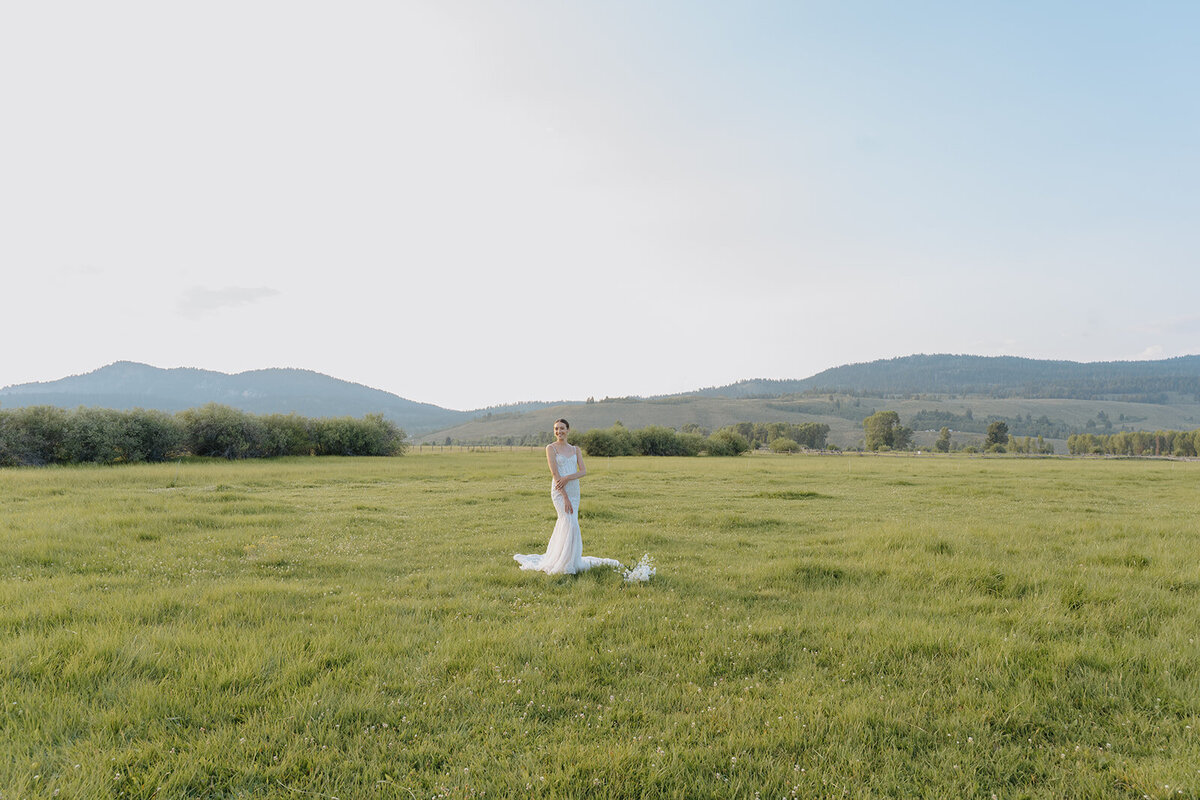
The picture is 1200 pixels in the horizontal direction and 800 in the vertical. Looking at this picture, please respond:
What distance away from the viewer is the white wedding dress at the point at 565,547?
11281 millimetres

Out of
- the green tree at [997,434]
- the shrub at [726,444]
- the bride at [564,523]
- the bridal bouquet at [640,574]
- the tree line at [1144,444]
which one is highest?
the bride at [564,523]

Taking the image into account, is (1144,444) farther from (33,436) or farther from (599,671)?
(33,436)

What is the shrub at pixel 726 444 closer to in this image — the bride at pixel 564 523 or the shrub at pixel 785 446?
the shrub at pixel 785 446

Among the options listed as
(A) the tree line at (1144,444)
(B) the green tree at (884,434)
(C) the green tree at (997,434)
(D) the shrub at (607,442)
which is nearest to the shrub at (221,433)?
(D) the shrub at (607,442)

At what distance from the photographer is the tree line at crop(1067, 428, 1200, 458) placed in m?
156

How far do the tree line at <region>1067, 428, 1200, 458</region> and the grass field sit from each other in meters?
189

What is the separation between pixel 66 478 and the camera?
101 ft

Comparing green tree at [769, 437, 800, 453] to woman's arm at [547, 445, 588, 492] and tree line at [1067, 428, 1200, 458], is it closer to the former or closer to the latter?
tree line at [1067, 428, 1200, 458]

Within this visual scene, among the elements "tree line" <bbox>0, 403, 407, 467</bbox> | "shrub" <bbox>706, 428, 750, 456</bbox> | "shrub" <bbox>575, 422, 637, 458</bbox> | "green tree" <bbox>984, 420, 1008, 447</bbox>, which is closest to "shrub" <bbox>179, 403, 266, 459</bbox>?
"tree line" <bbox>0, 403, 407, 467</bbox>

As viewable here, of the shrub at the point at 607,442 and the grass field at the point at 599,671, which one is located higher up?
the grass field at the point at 599,671

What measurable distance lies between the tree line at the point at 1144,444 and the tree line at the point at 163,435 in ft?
613

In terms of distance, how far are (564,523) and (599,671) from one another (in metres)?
4.96

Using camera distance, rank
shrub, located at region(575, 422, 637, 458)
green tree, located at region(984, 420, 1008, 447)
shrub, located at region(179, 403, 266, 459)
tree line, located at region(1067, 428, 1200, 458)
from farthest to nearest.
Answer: green tree, located at region(984, 420, 1008, 447) → tree line, located at region(1067, 428, 1200, 458) → shrub, located at region(575, 422, 637, 458) → shrub, located at region(179, 403, 266, 459)

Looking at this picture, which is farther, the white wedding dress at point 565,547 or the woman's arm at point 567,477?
the woman's arm at point 567,477
